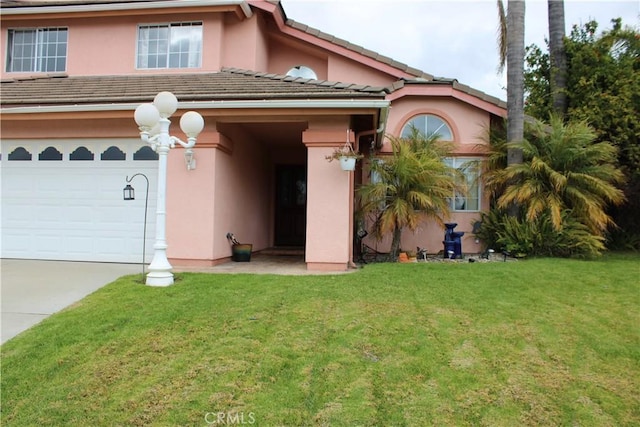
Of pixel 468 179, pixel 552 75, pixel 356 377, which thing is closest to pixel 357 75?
pixel 468 179

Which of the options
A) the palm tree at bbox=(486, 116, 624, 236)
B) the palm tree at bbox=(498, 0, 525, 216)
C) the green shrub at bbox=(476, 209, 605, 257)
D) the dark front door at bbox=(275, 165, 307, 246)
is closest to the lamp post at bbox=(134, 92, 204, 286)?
the dark front door at bbox=(275, 165, 307, 246)

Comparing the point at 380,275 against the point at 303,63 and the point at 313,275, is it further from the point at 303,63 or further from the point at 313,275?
the point at 303,63

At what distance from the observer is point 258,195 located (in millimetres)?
11812

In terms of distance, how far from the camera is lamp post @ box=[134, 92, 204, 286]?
6.30 metres

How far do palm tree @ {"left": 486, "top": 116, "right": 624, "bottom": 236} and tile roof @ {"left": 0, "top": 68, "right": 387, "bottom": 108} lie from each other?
4.62 metres

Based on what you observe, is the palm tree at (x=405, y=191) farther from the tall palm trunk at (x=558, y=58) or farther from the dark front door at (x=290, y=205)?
the tall palm trunk at (x=558, y=58)

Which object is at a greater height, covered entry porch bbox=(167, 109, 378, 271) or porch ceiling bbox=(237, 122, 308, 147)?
porch ceiling bbox=(237, 122, 308, 147)

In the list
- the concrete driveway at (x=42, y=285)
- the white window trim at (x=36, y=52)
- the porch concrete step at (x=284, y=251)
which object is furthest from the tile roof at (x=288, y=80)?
the porch concrete step at (x=284, y=251)

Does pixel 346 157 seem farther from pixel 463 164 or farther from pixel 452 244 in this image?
pixel 463 164

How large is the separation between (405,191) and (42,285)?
6835 mm

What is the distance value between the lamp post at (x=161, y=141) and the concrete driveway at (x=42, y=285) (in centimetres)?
102

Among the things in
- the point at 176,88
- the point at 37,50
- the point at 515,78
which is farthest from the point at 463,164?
the point at 37,50

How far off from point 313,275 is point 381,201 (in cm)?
258

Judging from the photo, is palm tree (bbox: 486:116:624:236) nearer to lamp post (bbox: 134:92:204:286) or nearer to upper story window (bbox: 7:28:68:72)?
lamp post (bbox: 134:92:204:286)
